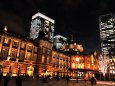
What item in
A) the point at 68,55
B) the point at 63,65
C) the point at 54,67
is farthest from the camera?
the point at 68,55

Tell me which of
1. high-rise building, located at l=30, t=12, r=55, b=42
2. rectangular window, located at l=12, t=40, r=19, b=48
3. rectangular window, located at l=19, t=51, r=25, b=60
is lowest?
rectangular window, located at l=19, t=51, r=25, b=60

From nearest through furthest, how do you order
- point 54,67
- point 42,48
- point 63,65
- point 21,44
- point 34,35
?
1. point 21,44
2. point 42,48
3. point 54,67
4. point 63,65
5. point 34,35

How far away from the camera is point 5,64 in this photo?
134 ft

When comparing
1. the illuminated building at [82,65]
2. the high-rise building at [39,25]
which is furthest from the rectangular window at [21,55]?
the high-rise building at [39,25]

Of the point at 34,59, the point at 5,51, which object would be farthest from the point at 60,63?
the point at 5,51

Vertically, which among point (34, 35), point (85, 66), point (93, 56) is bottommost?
point (85, 66)

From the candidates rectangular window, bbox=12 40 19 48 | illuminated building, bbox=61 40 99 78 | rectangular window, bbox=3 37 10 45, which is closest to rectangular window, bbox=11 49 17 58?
rectangular window, bbox=12 40 19 48

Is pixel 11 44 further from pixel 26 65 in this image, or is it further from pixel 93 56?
pixel 93 56

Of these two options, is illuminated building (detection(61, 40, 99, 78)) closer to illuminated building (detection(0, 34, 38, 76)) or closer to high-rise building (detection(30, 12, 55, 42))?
illuminated building (detection(0, 34, 38, 76))

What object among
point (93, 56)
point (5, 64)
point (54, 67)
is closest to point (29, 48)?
point (5, 64)

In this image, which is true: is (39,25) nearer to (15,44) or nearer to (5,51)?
(15,44)

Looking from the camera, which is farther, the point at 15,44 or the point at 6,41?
the point at 15,44

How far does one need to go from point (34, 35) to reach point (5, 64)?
15205 centimetres

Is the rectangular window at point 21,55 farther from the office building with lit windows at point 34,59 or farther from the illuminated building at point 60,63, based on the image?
the illuminated building at point 60,63
